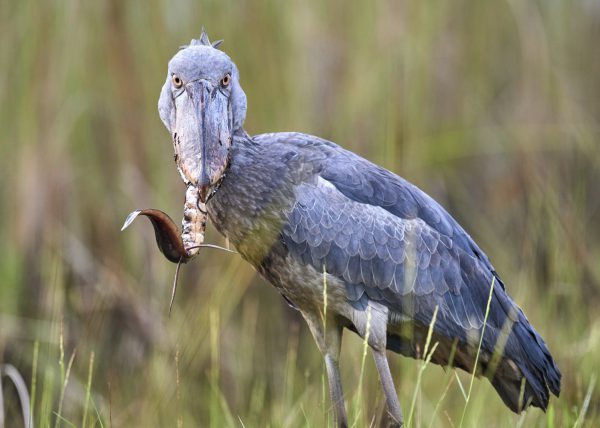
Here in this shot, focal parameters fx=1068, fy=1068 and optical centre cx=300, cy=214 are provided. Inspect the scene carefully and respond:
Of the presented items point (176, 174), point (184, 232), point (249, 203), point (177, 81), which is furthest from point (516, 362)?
point (176, 174)

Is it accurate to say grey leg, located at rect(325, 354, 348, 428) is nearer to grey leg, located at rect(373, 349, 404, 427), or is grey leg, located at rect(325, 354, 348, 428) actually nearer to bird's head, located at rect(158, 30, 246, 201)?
grey leg, located at rect(373, 349, 404, 427)

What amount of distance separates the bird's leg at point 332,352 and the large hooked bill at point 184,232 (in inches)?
26.2

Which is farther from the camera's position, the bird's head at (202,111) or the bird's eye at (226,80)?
the bird's eye at (226,80)

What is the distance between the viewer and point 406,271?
3.46 metres

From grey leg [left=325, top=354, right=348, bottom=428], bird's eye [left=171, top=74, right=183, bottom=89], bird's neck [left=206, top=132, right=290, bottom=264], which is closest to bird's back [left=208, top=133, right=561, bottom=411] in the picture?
bird's neck [left=206, top=132, right=290, bottom=264]

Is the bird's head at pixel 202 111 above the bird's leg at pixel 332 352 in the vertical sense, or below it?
above

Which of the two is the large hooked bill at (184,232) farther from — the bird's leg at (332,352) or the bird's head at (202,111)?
the bird's leg at (332,352)

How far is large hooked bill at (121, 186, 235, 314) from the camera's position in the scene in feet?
9.26

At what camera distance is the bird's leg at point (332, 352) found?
351 cm

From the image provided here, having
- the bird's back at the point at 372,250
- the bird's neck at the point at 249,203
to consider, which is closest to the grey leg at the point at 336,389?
the bird's back at the point at 372,250

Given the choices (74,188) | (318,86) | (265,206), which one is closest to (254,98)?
(318,86)

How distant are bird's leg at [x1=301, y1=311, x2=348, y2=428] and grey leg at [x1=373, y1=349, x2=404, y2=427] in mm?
181

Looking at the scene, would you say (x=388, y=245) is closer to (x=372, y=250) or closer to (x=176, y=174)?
(x=372, y=250)

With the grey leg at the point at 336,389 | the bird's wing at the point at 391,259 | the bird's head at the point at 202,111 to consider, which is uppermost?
the bird's head at the point at 202,111
